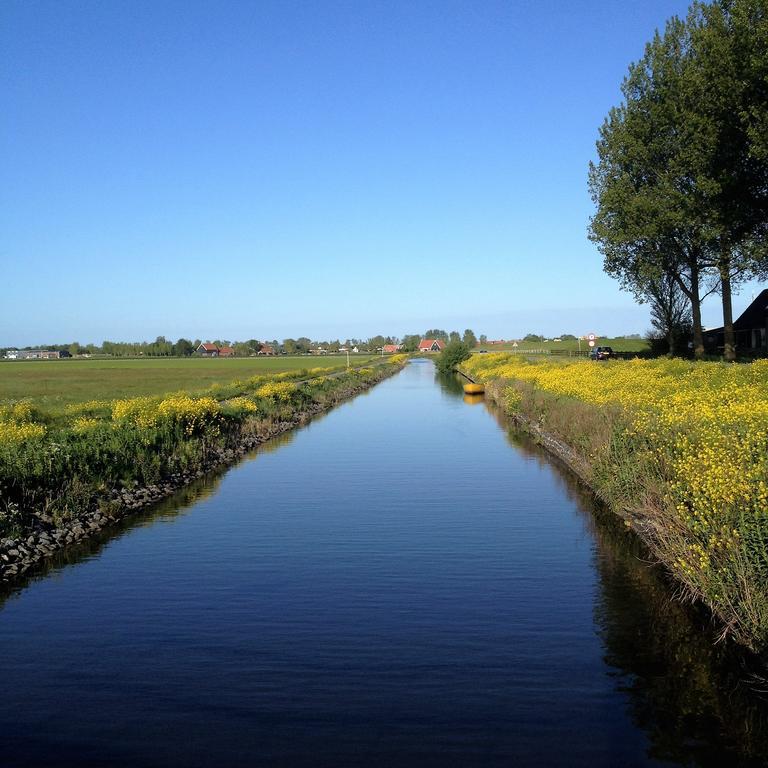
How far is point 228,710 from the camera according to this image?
8.82m

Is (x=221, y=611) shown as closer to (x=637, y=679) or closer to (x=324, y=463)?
(x=637, y=679)

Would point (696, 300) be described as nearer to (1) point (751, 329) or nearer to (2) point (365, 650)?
(1) point (751, 329)

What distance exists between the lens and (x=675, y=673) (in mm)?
9867

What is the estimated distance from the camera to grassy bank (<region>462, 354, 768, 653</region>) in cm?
952

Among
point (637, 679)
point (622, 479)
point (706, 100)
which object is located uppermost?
point (706, 100)

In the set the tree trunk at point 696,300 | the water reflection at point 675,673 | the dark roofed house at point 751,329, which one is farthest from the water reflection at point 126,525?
the dark roofed house at point 751,329

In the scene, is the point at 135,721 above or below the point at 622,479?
below

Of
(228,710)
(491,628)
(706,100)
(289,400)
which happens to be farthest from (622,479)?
(289,400)

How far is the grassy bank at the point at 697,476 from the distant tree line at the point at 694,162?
14.2m

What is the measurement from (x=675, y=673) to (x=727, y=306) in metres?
42.6

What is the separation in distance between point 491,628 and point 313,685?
10.0 ft

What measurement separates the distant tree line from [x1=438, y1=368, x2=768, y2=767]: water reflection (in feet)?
80.3

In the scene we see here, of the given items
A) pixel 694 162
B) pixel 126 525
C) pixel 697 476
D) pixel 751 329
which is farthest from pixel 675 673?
pixel 751 329

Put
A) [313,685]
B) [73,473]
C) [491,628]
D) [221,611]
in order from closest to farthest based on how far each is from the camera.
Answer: [313,685] < [491,628] < [221,611] < [73,473]
